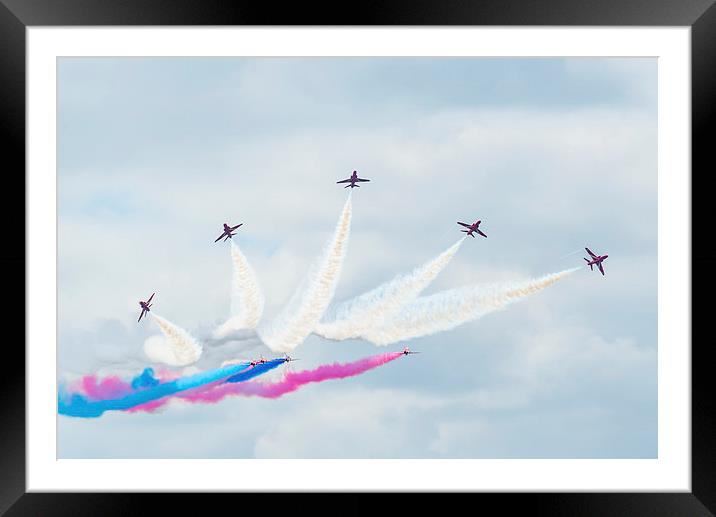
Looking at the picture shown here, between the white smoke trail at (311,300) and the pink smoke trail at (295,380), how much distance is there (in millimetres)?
375

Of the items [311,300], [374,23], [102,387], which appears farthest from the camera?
[311,300]

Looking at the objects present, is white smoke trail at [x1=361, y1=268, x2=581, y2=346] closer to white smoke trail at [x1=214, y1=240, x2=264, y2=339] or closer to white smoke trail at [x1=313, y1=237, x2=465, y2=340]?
white smoke trail at [x1=313, y1=237, x2=465, y2=340]

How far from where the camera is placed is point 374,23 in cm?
688

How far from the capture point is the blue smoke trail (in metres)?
7.95

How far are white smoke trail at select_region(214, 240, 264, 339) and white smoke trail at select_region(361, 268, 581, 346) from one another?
129 centimetres

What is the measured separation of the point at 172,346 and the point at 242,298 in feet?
3.20

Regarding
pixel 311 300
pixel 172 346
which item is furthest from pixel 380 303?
pixel 172 346

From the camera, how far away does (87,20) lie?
6938mm

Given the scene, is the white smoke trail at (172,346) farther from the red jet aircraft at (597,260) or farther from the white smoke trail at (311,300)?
the red jet aircraft at (597,260)

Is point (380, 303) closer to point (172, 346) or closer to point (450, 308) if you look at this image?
point (450, 308)

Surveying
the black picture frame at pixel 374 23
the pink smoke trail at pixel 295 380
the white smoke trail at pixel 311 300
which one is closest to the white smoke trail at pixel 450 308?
the pink smoke trail at pixel 295 380

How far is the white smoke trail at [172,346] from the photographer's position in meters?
7.94

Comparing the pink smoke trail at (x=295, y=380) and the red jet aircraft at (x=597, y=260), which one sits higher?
the red jet aircraft at (x=597, y=260)

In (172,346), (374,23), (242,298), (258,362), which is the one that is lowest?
(258,362)
